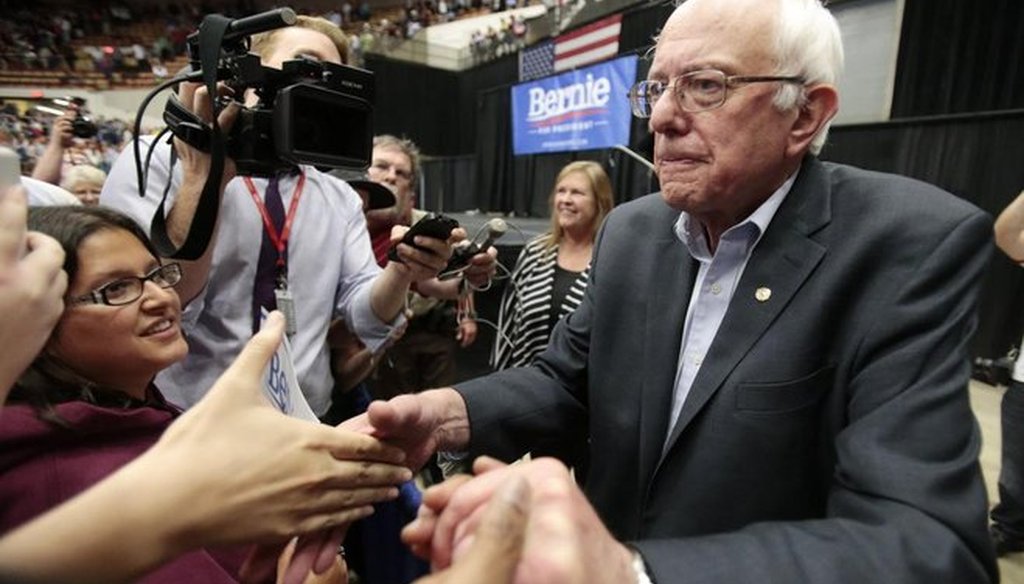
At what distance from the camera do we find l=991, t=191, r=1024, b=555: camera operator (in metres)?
1.96

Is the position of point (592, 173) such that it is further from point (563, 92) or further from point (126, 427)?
point (563, 92)

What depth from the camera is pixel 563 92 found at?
886 centimetres

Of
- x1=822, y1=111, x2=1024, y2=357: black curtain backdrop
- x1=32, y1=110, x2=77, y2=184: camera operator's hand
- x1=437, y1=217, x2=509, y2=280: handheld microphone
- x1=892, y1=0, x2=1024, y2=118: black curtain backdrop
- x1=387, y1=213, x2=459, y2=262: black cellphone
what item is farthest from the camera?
x1=892, y1=0, x2=1024, y2=118: black curtain backdrop

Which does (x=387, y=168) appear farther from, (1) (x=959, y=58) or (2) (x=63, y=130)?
(1) (x=959, y=58)

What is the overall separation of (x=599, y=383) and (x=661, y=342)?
145mm

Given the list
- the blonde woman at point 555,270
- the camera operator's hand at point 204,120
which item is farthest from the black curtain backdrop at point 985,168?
the camera operator's hand at point 204,120

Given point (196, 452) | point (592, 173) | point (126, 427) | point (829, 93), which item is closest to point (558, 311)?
point (592, 173)

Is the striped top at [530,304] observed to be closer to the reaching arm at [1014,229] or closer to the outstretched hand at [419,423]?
the outstretched hand at [419,423]

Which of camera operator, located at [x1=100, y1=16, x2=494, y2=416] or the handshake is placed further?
camera operator, located at [x1=100, y1=16, x2=494, y2=416]

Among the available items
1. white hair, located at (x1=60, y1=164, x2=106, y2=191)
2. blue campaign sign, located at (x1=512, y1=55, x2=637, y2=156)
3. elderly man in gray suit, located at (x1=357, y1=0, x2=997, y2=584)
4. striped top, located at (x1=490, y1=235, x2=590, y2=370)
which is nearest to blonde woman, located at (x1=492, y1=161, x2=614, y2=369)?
striped top, located at (x1=490, y1=235, x2=590, y2=370)

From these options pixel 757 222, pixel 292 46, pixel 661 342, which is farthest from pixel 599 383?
pixel 292 46

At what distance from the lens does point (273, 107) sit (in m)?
0.97

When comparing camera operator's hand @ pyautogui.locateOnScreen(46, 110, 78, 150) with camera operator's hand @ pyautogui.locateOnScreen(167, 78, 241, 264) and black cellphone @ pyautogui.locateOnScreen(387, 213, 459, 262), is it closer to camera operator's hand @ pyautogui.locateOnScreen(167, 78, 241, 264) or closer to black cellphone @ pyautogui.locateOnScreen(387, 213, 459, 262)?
camera operator's hand @ pyautogui.locateOnScreen(167, 78, 241, 264)

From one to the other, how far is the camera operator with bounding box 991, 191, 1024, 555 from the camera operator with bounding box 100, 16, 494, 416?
1928 mm
